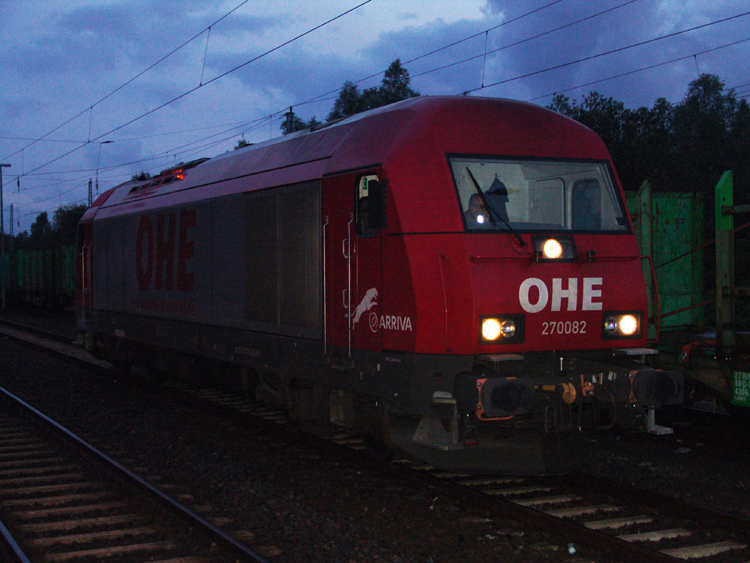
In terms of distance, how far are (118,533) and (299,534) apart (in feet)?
4.49

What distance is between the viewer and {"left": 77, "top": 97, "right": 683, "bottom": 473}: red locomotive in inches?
248

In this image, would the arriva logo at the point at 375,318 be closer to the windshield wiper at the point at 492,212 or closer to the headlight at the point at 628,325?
the windshield wiper at the point at 492,212

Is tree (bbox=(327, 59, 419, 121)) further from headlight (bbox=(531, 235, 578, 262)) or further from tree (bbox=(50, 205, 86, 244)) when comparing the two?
headlight (bbox=(531, 235, 578, 262))

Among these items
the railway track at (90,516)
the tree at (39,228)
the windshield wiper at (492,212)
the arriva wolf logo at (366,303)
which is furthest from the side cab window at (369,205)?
the tree at (39,228)

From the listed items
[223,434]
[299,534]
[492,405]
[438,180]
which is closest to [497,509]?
[492,405]

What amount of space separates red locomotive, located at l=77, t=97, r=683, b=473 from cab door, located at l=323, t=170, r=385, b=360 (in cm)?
2

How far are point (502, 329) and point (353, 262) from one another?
60.9 inches

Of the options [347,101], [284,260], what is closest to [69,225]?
[347,101]

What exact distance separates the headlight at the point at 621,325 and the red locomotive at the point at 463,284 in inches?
0.6

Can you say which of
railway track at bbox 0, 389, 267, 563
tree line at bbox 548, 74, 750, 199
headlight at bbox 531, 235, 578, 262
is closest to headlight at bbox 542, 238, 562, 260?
headlight at bbox 531, 235, 578, 262

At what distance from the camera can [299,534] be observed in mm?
5832

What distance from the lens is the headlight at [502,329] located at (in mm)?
6223

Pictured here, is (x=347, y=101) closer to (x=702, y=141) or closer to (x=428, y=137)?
(x=702, y=141)

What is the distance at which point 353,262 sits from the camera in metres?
7.08
